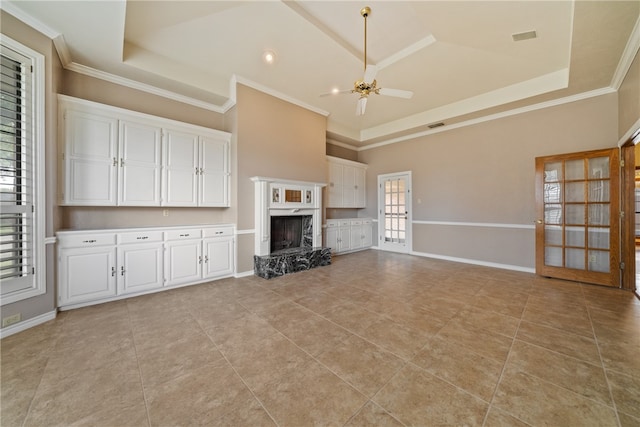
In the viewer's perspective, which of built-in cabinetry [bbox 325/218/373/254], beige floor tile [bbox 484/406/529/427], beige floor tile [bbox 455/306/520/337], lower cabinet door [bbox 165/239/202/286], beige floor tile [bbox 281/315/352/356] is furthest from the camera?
built-in cabinetry [bbox 325/218/373/254]

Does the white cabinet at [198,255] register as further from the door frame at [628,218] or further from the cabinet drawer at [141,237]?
the door frame at [628,218]

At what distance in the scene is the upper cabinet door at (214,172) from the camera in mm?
3988

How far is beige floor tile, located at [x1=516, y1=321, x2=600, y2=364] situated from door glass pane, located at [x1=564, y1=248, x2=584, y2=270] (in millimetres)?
2485

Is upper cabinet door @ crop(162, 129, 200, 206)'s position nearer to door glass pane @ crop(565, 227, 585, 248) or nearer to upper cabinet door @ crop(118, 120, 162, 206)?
upper cabinet door @ crop(118, 120, 162, 206)

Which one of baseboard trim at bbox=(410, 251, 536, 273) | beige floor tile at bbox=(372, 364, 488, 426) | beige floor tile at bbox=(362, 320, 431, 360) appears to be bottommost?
beige floor tile at bbox=(372, 364, 488, 426)

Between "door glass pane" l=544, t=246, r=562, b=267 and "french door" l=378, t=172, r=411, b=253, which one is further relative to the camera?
"french door" l=378, t=172, r=411, b=253

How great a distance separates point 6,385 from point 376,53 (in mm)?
5219

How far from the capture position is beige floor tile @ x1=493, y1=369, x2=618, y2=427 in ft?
4.39

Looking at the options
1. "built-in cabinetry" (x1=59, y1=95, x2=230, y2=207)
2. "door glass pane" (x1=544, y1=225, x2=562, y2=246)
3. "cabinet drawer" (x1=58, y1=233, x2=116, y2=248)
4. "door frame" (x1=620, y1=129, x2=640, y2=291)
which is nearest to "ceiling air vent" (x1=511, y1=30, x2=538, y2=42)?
"door frame" (x1=620, y1=129, x2=640, y2=291)

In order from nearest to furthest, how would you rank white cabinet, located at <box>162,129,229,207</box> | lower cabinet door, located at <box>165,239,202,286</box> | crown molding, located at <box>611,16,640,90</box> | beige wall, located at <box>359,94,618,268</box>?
crown molding, located at <box>611,16,640,90</box>, lower cabinet door, located at <box>165,239,202,286</box>, white cabinet, located at <box>162,129,229,207</box>, beige wall, located at <box>359,94,618,268</box>

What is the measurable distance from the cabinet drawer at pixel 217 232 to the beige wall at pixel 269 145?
0.69 feet

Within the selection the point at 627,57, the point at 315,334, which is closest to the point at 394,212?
the point at 627,57

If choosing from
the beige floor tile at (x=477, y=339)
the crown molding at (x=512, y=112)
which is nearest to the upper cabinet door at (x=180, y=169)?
the beige floor tile at (x=477, y=339)

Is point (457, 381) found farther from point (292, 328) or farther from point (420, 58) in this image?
point (420, 58)
